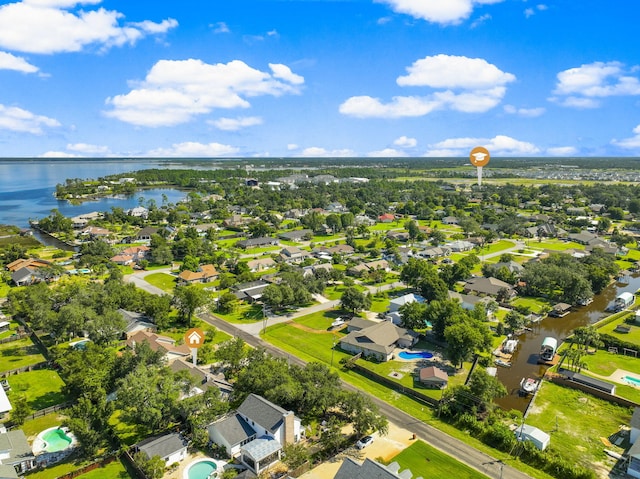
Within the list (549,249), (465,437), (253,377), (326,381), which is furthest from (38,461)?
(549,249)

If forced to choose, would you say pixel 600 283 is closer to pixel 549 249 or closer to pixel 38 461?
pixel 549 249

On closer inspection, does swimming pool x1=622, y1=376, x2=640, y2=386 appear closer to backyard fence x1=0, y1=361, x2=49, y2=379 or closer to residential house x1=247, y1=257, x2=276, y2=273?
residential house x1=247, y1=257, x2=276, y2=273

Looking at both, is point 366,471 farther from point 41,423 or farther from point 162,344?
point 162,344

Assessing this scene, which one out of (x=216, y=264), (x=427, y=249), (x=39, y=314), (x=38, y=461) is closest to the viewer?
(x=38, y=461)

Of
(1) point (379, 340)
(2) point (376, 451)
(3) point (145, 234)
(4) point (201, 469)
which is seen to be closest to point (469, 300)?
(1) point (379, 340)

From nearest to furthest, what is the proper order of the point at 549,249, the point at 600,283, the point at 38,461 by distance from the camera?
the point at 38,461, the point at 600,283, the point at 549,249

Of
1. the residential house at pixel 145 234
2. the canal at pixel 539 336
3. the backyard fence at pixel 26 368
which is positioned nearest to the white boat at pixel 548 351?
the canal at pixel 539 336

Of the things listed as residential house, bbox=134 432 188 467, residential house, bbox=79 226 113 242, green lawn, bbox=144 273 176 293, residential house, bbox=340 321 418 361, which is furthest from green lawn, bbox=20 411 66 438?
residential house, bbox=79 226 113 242
